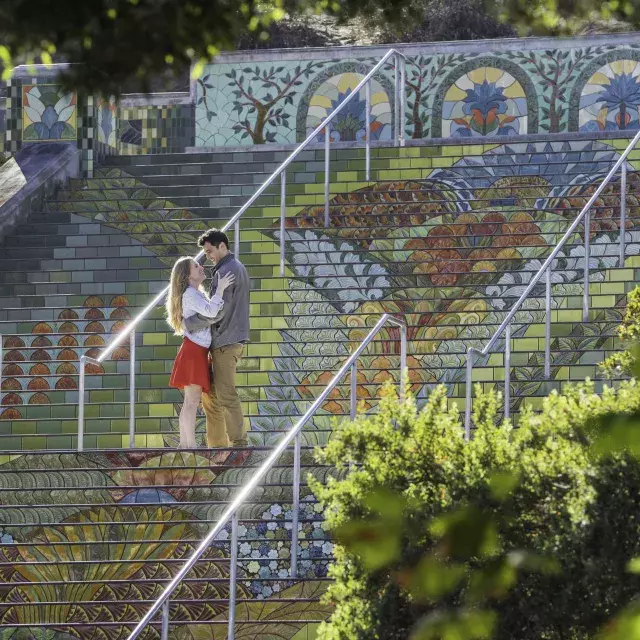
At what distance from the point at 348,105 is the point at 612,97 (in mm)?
2688

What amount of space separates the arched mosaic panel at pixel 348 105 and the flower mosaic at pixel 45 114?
2452 millimetres

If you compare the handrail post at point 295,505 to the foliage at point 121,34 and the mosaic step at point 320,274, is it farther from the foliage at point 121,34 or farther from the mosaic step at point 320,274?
the foliage at point 121,34

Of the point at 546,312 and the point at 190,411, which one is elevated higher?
the point at 546,312

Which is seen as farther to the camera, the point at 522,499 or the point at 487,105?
the point at 487,105

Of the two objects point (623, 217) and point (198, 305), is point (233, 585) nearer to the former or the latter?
point (198, 305)

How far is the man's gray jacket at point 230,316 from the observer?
1062 cm

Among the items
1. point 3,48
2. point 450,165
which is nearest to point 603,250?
point 450,165

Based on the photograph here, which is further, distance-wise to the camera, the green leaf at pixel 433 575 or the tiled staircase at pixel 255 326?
the tiled staircase at pixel 255 326

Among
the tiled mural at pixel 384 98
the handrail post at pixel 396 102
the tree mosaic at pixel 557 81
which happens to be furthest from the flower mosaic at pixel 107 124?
the tree mosaic at pixel 557 81

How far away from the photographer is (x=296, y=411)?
11.7 metres

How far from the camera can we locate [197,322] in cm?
1060

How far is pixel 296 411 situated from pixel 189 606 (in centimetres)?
260

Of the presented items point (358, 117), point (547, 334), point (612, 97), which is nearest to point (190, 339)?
point (547, 334)

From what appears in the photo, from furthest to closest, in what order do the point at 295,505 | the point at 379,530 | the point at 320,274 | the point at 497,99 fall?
the point at 497,99 → the point at 320,274 → the point at 295,505 → the point at 379,530
